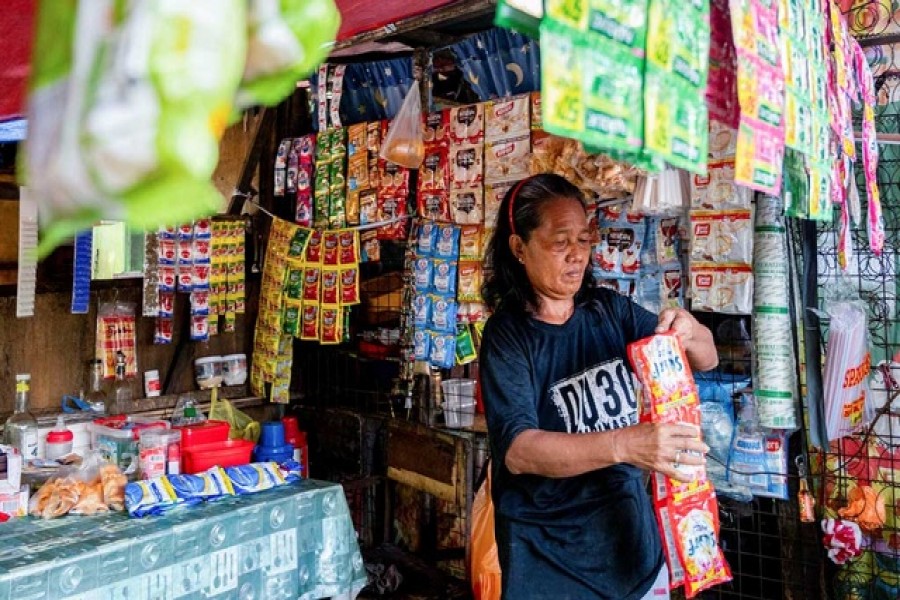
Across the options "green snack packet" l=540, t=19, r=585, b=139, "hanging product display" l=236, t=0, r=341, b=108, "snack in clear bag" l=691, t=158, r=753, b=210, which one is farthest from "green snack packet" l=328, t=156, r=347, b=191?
"hanging product display" l=236, t=0, r=341, b=108

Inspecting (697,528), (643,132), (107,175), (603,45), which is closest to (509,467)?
(697,528)

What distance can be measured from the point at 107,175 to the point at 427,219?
3.08 m

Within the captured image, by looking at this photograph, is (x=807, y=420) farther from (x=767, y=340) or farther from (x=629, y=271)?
(x=629, y=271)

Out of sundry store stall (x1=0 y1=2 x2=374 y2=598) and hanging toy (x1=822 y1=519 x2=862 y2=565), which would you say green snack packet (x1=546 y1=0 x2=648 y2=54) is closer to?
sundry store stall (x1=0 y1=2 x2=374 y2=598)

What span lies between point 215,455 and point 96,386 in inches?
39.6

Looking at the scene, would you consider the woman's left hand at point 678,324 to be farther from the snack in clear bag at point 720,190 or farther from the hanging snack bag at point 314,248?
the hanging snack bag at point 314,248

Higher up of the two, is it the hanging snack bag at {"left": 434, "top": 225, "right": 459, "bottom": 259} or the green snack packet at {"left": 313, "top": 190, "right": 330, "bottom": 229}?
the green snack packet at {"left": 313, "top": 190, "right": 330, "bottom": 229}

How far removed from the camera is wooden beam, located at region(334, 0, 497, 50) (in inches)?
114

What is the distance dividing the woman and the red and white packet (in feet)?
0.27

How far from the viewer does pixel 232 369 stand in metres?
4.41

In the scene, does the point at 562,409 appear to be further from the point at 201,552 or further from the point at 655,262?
the point at 201,552

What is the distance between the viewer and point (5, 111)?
2.32m

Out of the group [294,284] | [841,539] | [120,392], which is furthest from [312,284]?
[841,539]

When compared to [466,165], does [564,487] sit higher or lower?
lower
